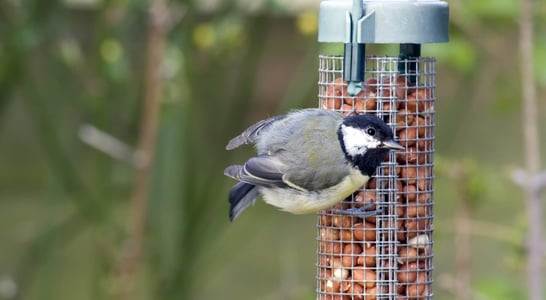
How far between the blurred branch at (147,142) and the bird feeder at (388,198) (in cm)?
162

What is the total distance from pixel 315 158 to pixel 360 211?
240 millimetres

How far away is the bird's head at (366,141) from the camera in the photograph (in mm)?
2809

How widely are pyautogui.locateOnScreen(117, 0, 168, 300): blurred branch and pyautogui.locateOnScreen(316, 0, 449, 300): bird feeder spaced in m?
1.62

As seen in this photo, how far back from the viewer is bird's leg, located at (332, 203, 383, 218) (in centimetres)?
303

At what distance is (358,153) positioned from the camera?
2.90 m

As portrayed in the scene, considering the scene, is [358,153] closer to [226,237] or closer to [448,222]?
[448,222]

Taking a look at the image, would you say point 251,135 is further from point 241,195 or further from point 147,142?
point 147,142

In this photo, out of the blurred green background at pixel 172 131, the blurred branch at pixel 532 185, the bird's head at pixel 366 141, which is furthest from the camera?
the blurred green background at pixel 172 131

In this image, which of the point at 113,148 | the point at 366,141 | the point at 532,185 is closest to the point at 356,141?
the point at 366,141

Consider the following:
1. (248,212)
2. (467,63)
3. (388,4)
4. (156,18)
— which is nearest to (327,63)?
(388,4)

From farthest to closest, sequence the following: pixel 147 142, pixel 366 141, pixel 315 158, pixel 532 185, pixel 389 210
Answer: pixel 147 142
pixel 532 185
pixel 389 210
pixel 315 158
pixel 366 141

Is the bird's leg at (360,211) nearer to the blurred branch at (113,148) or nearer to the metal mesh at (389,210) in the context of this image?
the metal mesh at (389,210)

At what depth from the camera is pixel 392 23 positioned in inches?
112

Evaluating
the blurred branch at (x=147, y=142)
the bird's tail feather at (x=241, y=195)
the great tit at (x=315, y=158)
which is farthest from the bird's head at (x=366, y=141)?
the blurred branch at (x=147, y=142)
